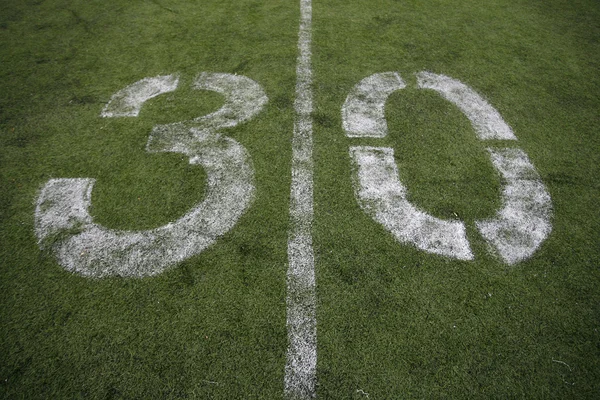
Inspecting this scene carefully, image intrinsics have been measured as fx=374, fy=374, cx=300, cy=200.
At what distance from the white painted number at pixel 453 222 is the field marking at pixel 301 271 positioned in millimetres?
412

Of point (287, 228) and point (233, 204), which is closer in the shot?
point (287, 228)

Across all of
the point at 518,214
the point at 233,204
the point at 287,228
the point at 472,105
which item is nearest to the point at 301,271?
the point at 287,228

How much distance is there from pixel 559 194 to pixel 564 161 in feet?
1.50

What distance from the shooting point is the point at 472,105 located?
3.87 meters

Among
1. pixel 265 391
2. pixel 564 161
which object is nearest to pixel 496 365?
pixel 265 391

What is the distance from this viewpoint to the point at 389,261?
2617 millimetres

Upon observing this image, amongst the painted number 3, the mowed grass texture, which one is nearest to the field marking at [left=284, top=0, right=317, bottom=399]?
the mowed grass texture

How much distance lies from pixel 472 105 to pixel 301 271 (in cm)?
265

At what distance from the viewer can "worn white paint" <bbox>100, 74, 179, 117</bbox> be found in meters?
3.69

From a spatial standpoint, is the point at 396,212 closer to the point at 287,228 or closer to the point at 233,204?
the point at 287,228

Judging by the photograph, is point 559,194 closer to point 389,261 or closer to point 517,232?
point 517,232

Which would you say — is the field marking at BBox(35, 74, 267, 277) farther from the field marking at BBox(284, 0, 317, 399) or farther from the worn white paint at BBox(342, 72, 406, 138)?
the worn white paint at BBox(342, 72, 406, 138)

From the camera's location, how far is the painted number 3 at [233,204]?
104 inches

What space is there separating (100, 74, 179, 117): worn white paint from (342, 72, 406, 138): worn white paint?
190cm
